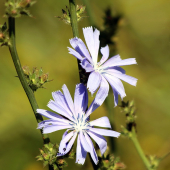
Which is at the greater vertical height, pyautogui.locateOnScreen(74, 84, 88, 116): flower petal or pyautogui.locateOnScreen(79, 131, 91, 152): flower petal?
pyautogui.locateOnScreen(74, 84, 88, 116): flower petal

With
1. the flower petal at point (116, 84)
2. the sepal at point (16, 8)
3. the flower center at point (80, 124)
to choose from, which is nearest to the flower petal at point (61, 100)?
the flower center at point (80, 124)

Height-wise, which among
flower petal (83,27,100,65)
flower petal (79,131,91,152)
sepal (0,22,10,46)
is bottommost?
flower petal (79,131,91,152)

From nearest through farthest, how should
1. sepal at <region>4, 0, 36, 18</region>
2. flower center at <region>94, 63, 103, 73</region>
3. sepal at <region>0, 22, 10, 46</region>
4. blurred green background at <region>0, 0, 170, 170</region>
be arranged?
sepal at <region>4, 0, 36, 18</region> < sepal at <region>0, 22, 10, 46</region> < flower center at <region>94, 63, 103, 73</region> < blurred green background at <region>0, 0, 170, 170</region>

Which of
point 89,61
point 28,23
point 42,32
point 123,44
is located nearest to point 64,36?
point 42,32

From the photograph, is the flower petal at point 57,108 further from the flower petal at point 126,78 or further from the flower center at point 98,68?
the flower petal at point 126,78

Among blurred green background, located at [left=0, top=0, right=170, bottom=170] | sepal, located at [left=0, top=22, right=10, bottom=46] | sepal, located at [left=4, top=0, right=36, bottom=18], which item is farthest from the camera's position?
blurred green background, located at [left=0, top=0, right=170, bottom=170]

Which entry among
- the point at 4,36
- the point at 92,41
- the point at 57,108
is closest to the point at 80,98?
the point at 57,108

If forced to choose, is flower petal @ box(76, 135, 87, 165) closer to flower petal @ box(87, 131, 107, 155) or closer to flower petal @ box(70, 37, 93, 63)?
flower petal @ box(87, 131, 107, 155)

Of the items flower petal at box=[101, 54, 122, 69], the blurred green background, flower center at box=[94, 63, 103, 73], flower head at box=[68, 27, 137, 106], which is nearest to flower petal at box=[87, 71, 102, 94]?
flower head at box=[68, 27, 137, 106]
